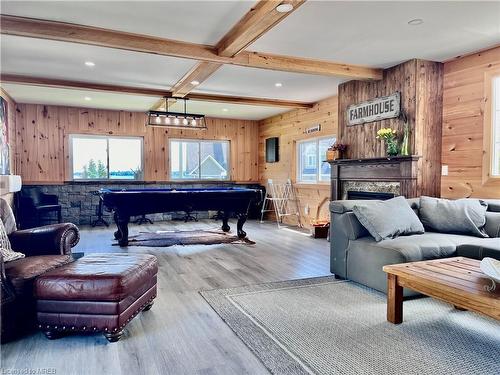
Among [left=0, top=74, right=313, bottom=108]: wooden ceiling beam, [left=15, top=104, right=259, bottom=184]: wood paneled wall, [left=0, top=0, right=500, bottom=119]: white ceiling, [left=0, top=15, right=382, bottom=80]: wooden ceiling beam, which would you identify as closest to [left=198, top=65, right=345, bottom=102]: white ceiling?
[left=0, top=0, right=500, bottom=119]: white ceiling

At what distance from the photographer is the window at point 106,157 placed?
795 cm

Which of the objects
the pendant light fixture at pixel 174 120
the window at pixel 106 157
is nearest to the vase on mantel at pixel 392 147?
the pendant light fixture at pixel 174 120

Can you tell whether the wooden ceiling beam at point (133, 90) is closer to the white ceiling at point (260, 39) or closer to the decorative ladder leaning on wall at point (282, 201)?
the white ceiling at point (260, 39)

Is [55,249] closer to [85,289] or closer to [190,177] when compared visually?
[85,289]

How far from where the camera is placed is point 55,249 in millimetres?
2848

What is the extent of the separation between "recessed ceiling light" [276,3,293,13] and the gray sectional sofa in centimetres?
189

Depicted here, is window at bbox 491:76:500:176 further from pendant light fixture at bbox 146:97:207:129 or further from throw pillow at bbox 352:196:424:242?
pendant light fixture at bbox 146:97:207:129

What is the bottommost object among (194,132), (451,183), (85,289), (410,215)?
(85,289)

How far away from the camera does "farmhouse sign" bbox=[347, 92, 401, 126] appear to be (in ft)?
15.6

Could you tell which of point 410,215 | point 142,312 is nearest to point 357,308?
point 410,215

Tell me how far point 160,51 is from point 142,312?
103 inches

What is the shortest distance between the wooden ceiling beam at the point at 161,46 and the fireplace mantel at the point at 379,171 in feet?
3.94

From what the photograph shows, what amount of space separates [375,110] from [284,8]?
272cm

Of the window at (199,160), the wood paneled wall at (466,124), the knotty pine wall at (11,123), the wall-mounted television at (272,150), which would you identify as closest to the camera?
the wood paneled wall at (466,124)
